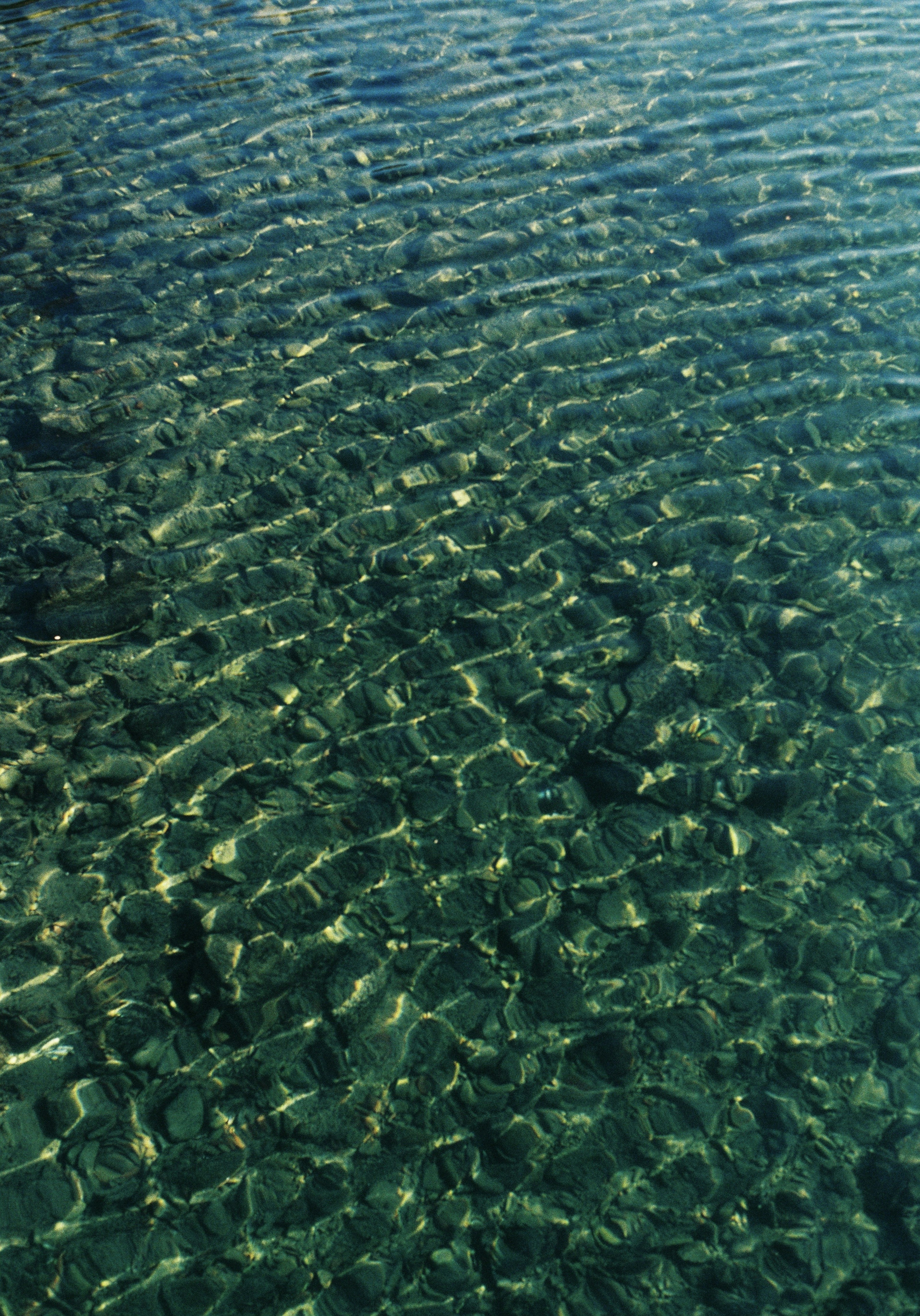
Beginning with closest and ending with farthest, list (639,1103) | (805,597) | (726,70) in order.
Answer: (639,1103) < (805,597) < (726,70)

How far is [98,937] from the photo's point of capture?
408 centimetres

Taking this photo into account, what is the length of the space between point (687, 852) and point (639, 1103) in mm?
1071

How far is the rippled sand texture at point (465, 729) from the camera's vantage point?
3.40m

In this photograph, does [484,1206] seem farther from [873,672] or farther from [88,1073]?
[873,672]

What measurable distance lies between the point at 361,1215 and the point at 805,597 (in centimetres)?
349

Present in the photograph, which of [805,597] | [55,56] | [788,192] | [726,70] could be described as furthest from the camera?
[55,56]

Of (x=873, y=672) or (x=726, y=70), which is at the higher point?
(x=726, y=70)

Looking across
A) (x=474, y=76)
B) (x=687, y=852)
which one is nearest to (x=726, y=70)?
(x=474, y=76)

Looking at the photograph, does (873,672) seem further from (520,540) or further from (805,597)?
(520,540)

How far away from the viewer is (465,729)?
188 inches

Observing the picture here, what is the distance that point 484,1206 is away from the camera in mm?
3379

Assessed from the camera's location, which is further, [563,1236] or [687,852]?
[687,852]

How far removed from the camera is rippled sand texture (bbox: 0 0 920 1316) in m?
3.40

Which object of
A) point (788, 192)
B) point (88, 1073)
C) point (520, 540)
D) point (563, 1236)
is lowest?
point (563, 1236)
